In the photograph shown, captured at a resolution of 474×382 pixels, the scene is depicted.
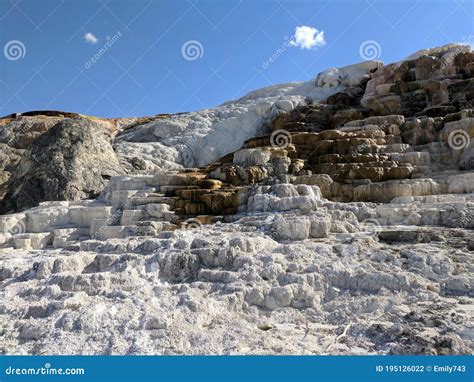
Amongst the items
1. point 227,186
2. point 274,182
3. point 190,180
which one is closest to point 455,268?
point 274,182

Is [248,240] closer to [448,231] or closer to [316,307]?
[316,307]
